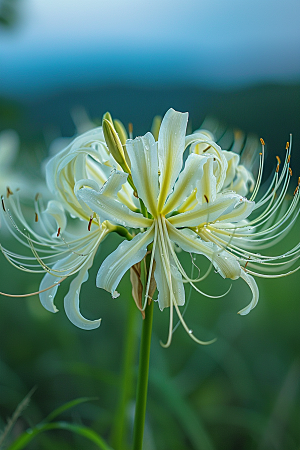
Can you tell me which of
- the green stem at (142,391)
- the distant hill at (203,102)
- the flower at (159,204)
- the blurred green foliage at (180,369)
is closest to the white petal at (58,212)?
the flower at (159,204)

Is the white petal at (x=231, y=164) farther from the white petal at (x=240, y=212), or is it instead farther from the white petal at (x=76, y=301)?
the white petal at (x=76, y=301)

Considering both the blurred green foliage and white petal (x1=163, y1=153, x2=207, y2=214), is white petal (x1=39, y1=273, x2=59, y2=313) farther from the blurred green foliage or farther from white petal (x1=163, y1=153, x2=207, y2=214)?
the blurred green foliage

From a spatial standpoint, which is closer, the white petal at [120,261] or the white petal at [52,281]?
the white petal at [120,261]

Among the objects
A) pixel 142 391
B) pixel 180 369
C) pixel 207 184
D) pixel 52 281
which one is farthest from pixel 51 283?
pixel 180 369

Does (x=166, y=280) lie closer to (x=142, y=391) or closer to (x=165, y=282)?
(x=165, y=282)

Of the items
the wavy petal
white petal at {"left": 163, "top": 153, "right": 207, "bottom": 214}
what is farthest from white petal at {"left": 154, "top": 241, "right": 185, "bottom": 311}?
the wavy petal

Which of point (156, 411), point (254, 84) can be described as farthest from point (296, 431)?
point (254, 84)

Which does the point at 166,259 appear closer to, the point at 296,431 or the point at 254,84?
the point at 296,431
